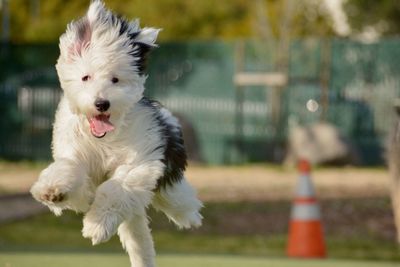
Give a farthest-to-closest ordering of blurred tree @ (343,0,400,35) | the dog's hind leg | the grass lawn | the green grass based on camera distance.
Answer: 1. blurred tree @ (343,0,400,35)
2. the green grass
3. the grass lawn
4. the dog's hind leg

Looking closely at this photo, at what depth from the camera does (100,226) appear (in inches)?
284

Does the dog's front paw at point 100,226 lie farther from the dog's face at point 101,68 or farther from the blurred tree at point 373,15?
the blurred tree at point 373,15

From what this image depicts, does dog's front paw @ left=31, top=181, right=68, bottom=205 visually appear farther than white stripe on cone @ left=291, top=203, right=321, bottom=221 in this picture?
No

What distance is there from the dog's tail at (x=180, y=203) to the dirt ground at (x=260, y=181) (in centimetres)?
1248

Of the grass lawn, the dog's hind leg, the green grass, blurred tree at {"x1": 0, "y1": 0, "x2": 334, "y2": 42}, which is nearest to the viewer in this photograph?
the dog's hind leg

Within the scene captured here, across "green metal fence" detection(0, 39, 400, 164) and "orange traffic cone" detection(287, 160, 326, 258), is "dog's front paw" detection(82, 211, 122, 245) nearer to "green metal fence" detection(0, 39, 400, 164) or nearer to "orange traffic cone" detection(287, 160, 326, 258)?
"orange traffic cone" detection(287, 160, 326, 258)

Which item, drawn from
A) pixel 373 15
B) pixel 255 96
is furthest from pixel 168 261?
pixel 373 15

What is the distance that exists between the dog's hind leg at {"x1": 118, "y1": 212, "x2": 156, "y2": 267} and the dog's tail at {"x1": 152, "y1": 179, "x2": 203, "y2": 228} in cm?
15

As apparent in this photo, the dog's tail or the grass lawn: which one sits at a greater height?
the dog's tail

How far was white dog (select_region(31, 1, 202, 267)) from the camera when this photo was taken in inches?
291

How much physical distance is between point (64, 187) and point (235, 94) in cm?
2111

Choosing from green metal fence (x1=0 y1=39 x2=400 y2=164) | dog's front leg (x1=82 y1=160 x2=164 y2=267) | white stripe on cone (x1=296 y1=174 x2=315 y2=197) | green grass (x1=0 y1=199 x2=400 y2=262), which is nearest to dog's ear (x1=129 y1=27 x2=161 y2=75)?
dog's front leg (x1=82 y1=160 x2=164 y2=267)

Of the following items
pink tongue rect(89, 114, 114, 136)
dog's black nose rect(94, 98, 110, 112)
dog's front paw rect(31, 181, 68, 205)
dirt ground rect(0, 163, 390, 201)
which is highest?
dog's black nose rect(94, 98, 110, 112)

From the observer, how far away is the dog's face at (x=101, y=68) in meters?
7.46
